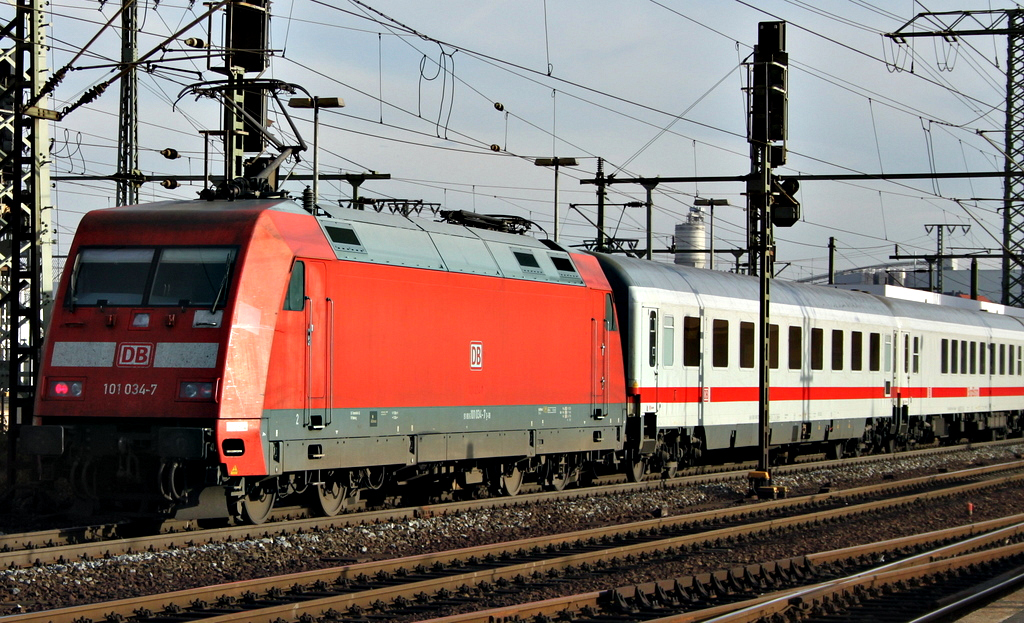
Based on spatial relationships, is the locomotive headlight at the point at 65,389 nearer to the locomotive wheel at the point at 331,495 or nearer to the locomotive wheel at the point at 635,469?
the locomotive wheel at the point at 331,495

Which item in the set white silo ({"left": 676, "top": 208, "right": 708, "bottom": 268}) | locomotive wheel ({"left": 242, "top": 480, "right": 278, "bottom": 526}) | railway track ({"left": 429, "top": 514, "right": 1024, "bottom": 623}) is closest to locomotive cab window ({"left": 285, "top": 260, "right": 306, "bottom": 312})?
locomotive wheel ({"left": 242, "top": 480, "right": 278, "bottom": 526})

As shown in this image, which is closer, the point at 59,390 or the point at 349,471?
the point at 59,390

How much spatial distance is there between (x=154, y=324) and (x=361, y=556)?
3.32 metres

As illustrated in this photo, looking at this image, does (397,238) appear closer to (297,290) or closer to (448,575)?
(297,290)

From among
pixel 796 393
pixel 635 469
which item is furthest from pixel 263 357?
pixel 796 393

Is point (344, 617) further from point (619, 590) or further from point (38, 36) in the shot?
point (38, 36)

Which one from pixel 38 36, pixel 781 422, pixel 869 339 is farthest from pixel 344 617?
pixel 869 339

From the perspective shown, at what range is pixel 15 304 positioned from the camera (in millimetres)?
16047

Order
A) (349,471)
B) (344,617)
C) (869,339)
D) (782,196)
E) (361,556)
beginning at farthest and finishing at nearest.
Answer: (869,339) < (782,196) < (349,471) < (361,556) < (344,617)

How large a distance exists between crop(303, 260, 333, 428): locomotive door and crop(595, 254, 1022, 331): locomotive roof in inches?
300

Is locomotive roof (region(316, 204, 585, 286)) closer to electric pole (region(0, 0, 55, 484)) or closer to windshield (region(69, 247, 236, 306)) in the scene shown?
windshield (region(69, 247, 236, 306))

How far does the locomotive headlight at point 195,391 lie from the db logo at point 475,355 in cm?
460

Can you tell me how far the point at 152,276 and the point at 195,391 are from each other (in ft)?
4.97

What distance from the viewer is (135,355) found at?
41.8ft
